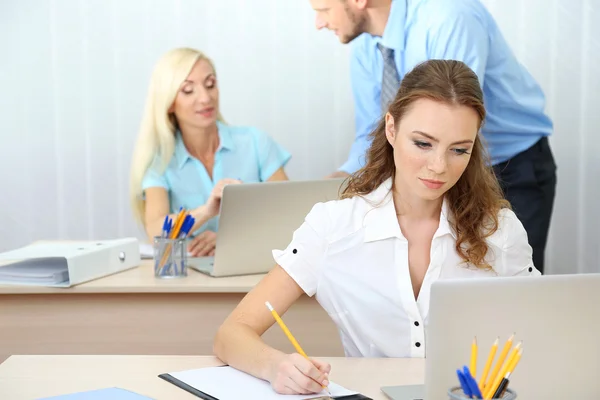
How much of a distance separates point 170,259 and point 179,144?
0.86 m

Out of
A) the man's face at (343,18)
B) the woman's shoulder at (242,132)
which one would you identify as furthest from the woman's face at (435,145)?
the woman's shoulder at (242,132)

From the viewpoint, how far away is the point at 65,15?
12.1 feet

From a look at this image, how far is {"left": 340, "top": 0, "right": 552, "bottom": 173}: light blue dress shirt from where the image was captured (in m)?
2.42

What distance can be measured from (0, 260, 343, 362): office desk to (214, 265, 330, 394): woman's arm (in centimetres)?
53

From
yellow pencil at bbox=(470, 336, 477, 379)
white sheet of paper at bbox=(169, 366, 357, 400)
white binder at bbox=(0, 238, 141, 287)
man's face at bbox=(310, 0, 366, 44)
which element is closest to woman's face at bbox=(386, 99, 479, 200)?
white sheet of paper at bbox=(169, 366, 357, 400)

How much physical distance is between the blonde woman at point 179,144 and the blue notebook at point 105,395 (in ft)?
5.31

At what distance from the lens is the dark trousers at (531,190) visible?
2623 mm

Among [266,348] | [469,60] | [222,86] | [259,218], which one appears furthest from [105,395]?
[222,86]

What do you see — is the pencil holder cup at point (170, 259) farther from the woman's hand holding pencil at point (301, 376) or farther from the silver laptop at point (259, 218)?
the woman's hand holding pencil at point (301, 376)

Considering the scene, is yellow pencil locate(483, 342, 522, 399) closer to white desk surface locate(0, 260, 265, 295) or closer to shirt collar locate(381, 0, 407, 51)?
white desk surface locate(0, 260, 265, 295)

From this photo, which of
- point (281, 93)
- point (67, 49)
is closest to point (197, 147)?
point (281, 93)

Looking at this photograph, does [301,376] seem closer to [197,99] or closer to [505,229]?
[505,229]

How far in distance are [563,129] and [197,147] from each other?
1641 millimetres

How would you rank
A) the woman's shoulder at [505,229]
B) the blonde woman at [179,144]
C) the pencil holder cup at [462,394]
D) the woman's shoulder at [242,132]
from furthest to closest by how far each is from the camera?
the woman's shoulder at [242,132], the blonde woman at [179,144], the woman's shoulder at [505,229], the pencil holder cup at [462,394]
